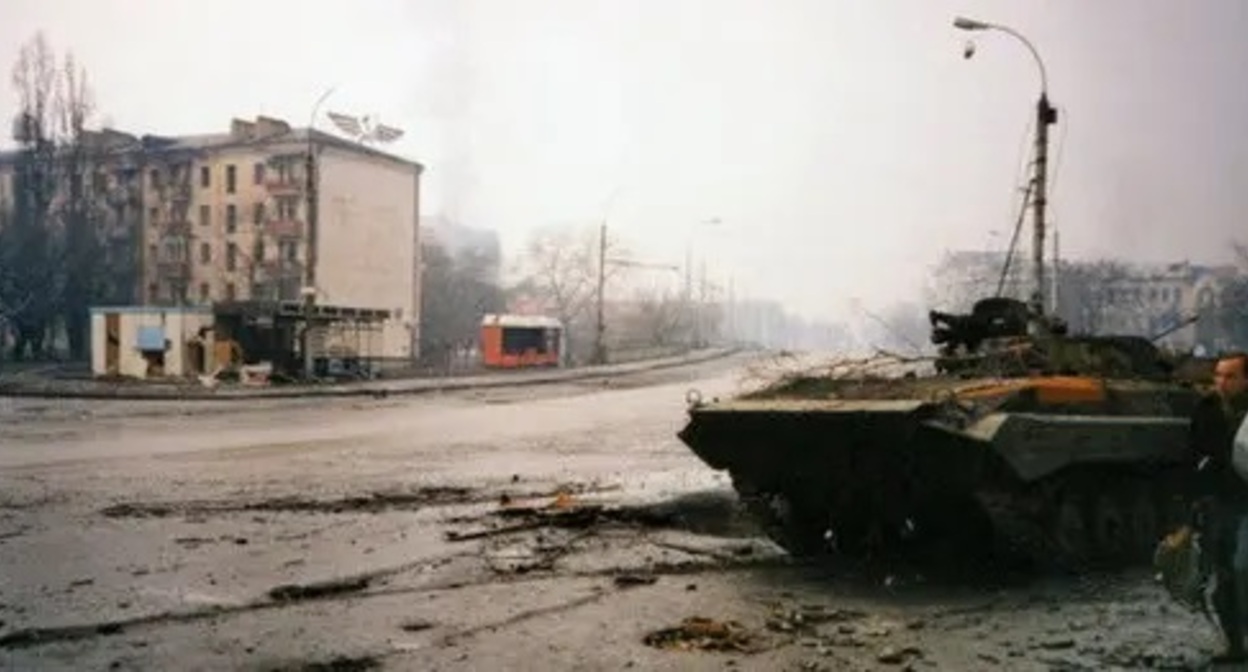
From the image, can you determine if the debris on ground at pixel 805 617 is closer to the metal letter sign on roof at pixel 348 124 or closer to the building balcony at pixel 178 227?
the metal letter sign on roof at pixel 348 124

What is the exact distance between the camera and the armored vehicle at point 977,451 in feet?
24.8

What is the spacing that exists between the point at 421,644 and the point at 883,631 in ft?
7.31

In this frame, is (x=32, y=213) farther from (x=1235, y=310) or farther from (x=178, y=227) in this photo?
(x=1235, y=310)

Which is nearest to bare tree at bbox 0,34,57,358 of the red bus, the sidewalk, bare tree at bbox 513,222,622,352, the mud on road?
the sidewalk

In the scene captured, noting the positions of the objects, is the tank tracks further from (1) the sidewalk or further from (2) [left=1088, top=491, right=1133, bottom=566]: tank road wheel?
(1) the sidewalk

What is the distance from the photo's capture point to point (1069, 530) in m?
8.09

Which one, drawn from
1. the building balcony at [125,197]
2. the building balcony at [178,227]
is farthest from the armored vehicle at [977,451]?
the building balcony at [125,197]

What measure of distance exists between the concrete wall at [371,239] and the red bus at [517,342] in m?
9.62

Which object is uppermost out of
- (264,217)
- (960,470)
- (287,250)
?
(264,217)

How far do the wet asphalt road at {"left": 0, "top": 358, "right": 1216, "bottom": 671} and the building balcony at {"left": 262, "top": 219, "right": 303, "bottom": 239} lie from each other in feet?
157

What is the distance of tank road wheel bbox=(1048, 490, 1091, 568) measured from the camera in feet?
26.2

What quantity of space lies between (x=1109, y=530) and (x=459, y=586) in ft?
13.6

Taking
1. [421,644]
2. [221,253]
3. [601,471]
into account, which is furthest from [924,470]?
[221,253]

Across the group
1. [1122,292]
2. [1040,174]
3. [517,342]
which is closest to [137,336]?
[517,342]
